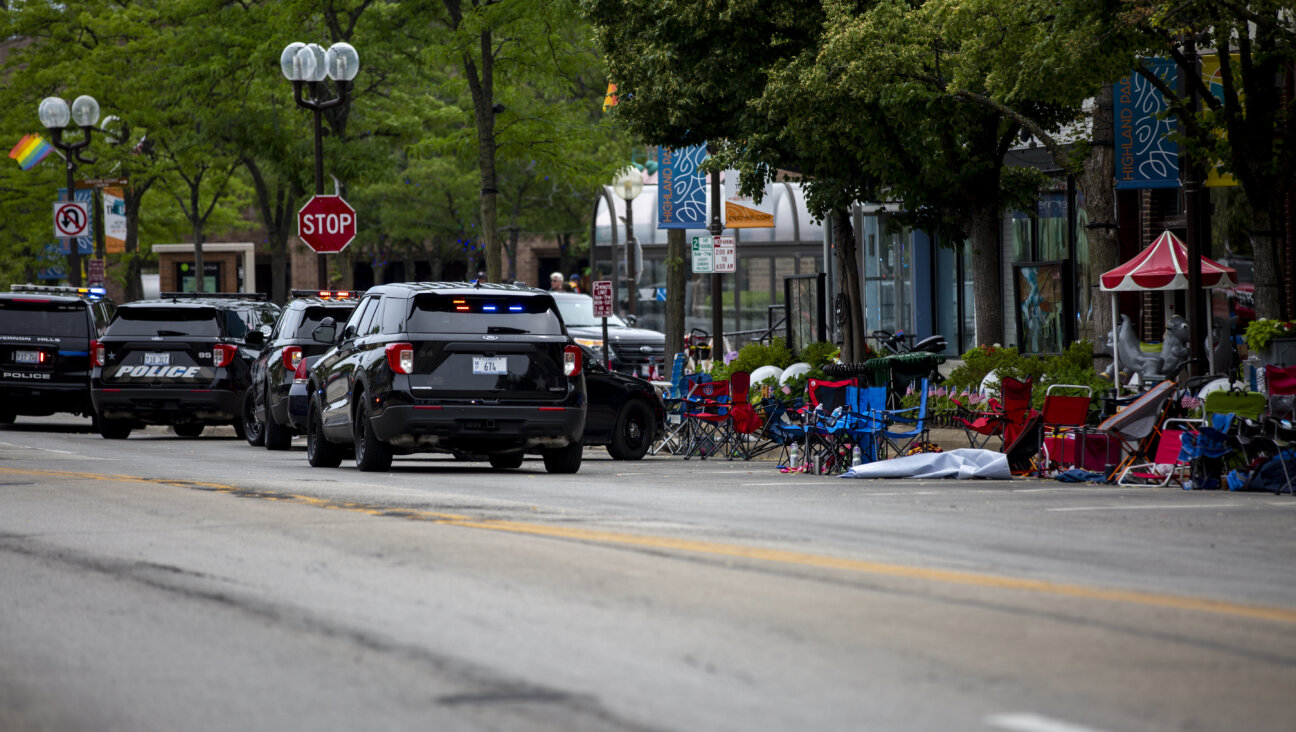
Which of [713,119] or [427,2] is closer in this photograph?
[713,119]

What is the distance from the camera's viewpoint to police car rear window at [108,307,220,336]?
82.5 feet

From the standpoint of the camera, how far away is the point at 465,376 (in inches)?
659

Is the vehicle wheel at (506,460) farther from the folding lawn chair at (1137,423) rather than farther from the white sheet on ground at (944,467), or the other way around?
the folding lawn chair at (1137,423)

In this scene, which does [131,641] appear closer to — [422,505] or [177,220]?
[422,505]

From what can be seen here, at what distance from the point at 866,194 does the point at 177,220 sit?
35.2 metres

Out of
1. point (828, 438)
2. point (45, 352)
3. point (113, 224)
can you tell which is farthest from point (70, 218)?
point (828, 438)

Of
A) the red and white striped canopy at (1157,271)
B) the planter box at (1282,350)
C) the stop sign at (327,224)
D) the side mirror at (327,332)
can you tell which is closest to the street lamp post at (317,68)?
the stop sign at (327,224)

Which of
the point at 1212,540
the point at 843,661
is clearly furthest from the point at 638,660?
the point at 1212,540

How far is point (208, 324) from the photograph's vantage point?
83.4 ft

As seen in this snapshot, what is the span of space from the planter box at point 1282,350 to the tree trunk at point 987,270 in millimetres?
7064

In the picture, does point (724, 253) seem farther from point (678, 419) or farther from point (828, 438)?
point (828, 438)

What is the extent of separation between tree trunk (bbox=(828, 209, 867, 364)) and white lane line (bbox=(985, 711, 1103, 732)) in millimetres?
21380

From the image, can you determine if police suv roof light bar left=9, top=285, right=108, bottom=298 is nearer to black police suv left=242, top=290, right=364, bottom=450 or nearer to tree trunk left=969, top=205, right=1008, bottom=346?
black police suv left=242, top=290, right=364, bottom=450

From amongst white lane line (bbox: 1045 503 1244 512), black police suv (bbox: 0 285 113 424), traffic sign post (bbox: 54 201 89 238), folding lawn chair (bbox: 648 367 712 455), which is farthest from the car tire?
traffic sign post (bbox: 54 201 89 238)
